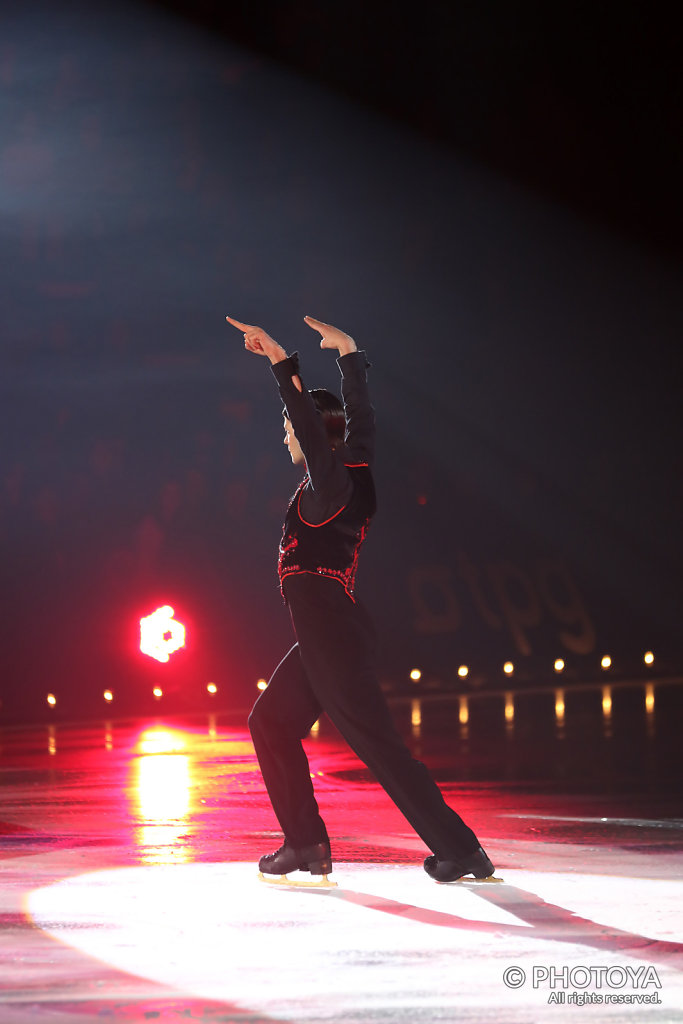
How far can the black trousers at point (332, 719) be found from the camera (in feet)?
15.8

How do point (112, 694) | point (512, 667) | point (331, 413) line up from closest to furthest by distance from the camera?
point (331, 413)
point (112, 694)
point (512, 667)

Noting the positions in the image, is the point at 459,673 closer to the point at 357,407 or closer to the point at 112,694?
the point at 112,694

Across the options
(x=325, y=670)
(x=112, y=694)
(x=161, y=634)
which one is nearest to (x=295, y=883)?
(x=325, y=670)

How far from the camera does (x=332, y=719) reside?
488 cm

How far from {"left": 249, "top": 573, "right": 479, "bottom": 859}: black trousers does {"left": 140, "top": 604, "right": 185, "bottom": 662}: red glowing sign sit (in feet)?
46.7

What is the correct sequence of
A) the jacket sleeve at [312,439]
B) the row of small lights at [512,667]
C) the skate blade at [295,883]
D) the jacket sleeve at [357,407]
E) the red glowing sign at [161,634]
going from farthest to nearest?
1. the row of small lights at [512,667]
2. the red glowing sign at [161,634]
3. the jacket sleeve at [357,407]
4. the skate blade at [295,883]
5. the jacket sleeve at [312,439]

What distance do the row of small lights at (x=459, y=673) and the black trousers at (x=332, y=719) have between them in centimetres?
1079

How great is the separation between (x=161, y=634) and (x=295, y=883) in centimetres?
1434

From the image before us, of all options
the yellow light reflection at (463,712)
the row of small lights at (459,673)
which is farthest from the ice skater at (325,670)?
the row of small lights at (459,673)

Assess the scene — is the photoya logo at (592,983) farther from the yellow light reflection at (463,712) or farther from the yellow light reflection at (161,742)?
the yellow light reflection at (463,712)

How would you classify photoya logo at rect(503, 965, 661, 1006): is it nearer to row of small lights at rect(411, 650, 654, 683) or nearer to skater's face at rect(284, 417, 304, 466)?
skater's face at rect(284, 417, 304, 466)

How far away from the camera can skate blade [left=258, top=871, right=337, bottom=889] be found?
492cm

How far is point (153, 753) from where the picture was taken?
36.0 ft

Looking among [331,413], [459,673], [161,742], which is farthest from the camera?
[459,673]
